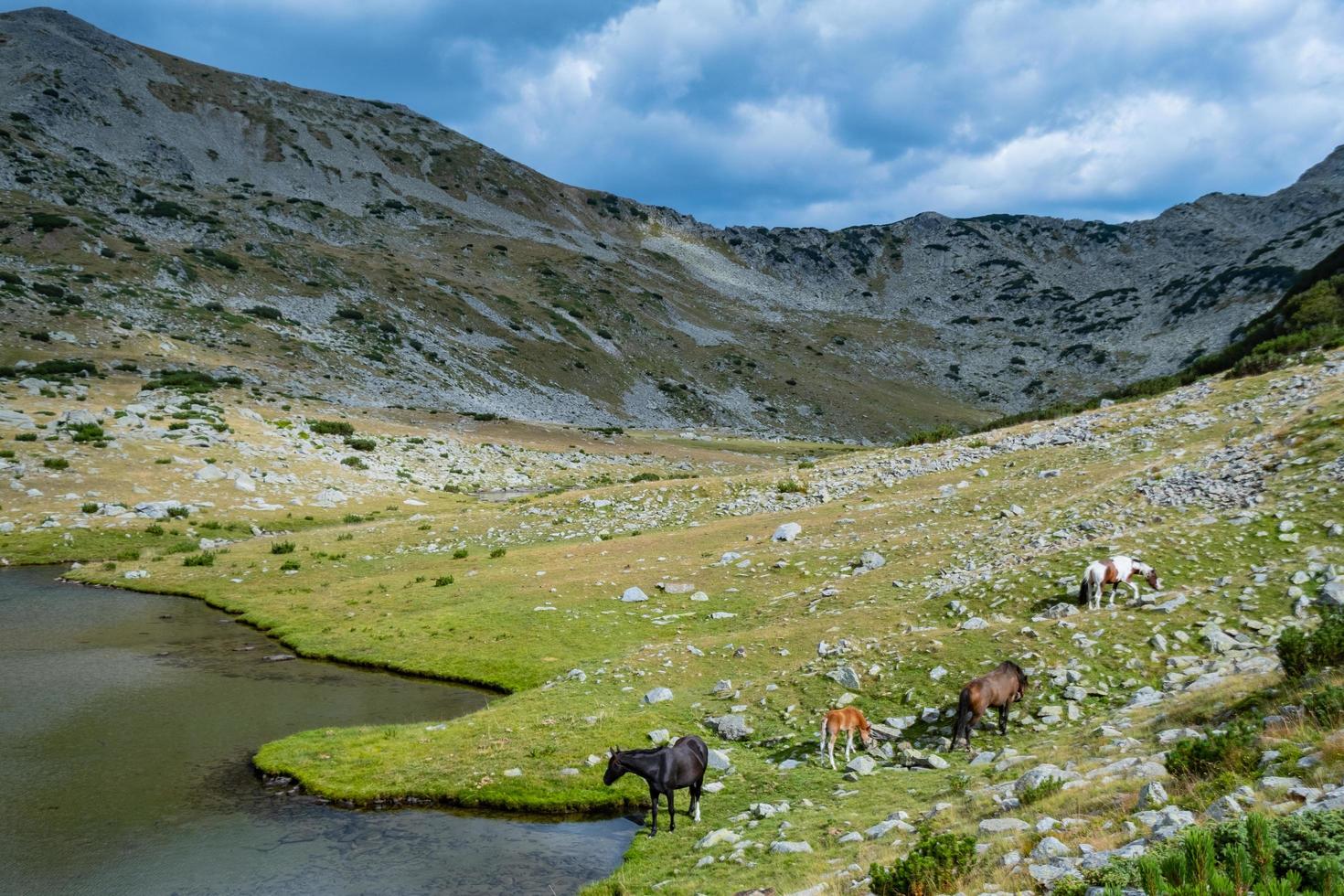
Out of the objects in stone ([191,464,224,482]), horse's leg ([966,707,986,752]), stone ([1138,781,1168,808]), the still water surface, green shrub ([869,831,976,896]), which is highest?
stone ([191,464,224,482])

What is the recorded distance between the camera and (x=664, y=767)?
13.6 meters

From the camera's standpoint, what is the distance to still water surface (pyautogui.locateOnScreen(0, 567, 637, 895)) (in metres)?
13.0

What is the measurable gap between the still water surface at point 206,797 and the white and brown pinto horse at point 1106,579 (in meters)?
12.9

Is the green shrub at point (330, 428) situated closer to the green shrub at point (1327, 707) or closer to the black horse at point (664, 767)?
the black horse at point (664, 767)

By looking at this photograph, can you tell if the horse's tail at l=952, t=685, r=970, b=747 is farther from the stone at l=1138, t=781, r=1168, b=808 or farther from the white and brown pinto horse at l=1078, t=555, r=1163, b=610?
the white and brown pinto horse at l=1078, t=555, r=1163, b=610

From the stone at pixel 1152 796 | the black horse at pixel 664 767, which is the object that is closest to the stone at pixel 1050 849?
the stone at pixel 1152 796

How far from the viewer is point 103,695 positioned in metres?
21.8

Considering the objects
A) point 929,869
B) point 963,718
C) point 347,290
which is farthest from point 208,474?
point 347,290

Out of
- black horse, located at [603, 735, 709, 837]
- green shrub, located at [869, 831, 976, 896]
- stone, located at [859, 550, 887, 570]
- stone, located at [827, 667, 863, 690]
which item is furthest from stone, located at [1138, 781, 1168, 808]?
stone, located at [859, 550, 887, 570]

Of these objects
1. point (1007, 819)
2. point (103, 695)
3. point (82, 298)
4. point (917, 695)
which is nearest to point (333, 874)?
point (1007, 819)

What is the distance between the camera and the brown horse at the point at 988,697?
47.2 feet

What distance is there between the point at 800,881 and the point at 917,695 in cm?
822

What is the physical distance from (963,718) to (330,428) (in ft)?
205

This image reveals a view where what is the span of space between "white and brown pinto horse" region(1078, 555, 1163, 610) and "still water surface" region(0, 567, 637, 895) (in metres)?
12.9
